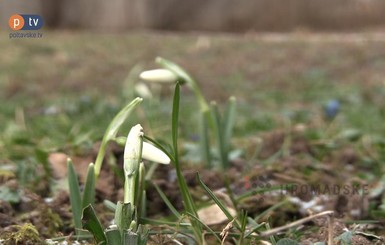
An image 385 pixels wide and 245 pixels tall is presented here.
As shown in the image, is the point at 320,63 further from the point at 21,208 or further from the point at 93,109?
the point at 21,208

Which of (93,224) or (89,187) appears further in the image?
(89,187)

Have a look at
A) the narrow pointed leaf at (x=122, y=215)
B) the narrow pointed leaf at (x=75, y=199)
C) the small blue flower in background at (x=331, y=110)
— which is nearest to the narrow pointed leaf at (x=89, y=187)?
the narrow pointed leaf at (x=75, y=199)

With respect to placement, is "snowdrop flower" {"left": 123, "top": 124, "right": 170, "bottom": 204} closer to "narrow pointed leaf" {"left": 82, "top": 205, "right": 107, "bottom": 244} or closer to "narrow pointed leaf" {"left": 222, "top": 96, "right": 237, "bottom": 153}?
"narrow pointed leaf" {"left": 82, "top": 205, "right": 107, "bottom": 244}

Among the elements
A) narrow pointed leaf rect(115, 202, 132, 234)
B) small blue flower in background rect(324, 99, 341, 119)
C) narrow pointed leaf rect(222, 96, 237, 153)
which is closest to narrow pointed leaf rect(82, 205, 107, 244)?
narrow pointed leaf rect(115, 202, 132, 234)

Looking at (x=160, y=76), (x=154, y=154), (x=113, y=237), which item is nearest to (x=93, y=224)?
(x=113, y=237)

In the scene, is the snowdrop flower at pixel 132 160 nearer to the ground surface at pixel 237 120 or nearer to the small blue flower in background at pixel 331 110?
the ground surface at pixel 237 120

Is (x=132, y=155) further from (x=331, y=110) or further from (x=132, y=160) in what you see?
Result: (x=331, y=110)
